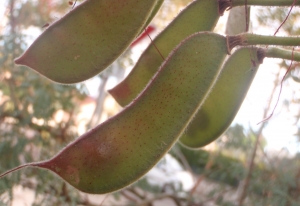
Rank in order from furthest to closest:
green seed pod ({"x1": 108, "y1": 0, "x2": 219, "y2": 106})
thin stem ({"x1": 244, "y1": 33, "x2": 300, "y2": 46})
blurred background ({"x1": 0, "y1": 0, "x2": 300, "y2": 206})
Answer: blurred background ({"x1": 0, "y1": 0, "x2": 300, "y2": 206})
green seed pod ({"x1": 108, "y1": 0, "x2": 219, "y2": 106})
thin stem ({"x1": 244, "y1": 33, "x2": 300, "y2": 46})

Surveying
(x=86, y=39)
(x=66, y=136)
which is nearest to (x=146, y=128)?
(x=86, y=39)

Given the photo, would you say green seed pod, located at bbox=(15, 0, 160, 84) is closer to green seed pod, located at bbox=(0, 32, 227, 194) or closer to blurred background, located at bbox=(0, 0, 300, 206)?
green seed pod, located at bbox=(0, 32, 227, 194)

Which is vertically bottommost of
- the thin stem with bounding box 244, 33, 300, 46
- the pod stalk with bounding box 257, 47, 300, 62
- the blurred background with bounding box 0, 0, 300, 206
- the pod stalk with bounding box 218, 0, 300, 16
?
the blurred background with bounding box 0, 0, 300, 206

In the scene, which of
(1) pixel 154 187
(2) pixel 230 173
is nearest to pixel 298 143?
(2) pixel 230 173

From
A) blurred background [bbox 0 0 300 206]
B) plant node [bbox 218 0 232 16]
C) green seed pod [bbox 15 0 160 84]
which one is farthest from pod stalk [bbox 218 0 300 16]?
blurred background [bbox 0 0 300 206]

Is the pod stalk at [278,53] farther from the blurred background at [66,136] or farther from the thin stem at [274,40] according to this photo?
the blurred background at [66,136]

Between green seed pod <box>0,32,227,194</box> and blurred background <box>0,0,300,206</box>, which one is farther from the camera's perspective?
blurred background <box>0,0,300,206</box>

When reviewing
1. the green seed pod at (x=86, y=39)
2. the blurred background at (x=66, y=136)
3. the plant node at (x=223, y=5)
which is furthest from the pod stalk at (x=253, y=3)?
the blurred background at (x=66, y=136)
